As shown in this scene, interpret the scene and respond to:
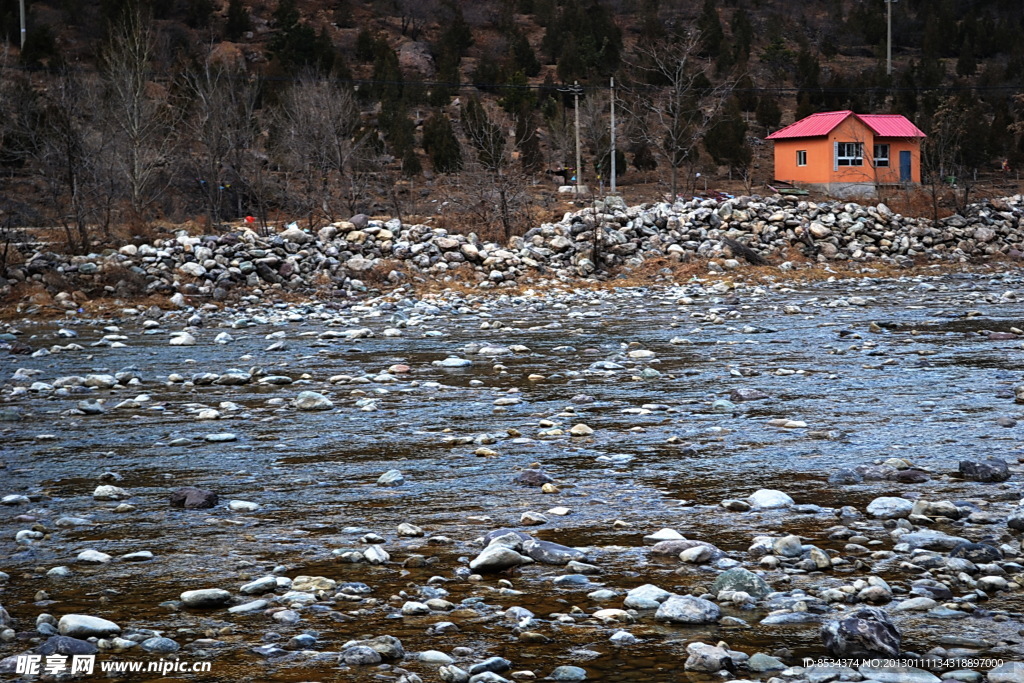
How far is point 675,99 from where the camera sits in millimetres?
38219

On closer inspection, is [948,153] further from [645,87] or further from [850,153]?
[645,87]

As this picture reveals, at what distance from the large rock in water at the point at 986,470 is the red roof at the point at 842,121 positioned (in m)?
34.5

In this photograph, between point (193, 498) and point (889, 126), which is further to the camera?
point (889, 126)

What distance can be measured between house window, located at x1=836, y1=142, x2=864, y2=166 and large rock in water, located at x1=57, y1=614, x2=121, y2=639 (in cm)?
3781

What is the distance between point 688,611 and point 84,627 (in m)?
1.81

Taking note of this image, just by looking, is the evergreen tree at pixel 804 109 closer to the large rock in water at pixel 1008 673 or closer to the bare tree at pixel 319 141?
the bare tree at pixel 319 141

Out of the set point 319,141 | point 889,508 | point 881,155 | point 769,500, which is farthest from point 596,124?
point 889,508

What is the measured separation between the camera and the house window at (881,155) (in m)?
38.6

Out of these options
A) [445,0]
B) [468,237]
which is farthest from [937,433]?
[445,0]

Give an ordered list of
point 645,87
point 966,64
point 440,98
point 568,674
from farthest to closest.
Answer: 1. point 966,64
2. point 645,87
3. point 440,98
4. point 568,674

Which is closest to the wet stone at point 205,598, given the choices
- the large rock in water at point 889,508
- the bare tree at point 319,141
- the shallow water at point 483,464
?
the shallow water at point 483,464

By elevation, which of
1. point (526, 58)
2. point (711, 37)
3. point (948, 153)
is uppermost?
point (711, 37)

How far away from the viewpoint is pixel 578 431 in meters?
6.14

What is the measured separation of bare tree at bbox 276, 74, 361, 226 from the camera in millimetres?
30094
